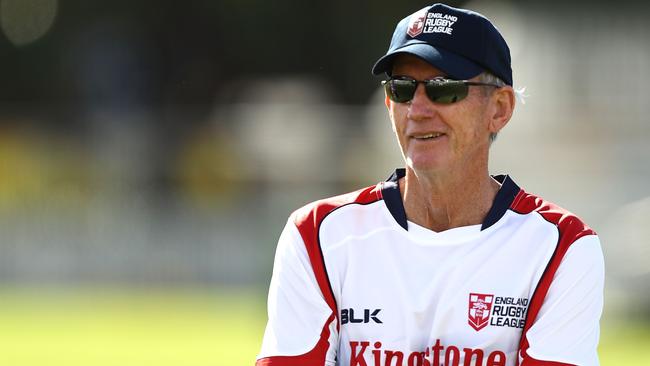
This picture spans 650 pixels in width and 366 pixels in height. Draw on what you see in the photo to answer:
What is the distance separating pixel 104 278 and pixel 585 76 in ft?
21.7

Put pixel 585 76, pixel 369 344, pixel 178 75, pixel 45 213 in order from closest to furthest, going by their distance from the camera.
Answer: pixel 369 344, pixel 45 213, pixel 585 76, pixel 178 75

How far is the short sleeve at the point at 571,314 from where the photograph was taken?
4216 millimetres

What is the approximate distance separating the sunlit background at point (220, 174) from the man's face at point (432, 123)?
6966 millimetres

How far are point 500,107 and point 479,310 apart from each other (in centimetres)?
71

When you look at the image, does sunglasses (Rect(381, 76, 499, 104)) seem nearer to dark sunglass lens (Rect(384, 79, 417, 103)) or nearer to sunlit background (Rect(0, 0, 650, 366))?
dark sunglass lens (Rect(384, 79, 417, 103))

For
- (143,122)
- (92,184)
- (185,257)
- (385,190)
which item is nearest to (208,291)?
(185,257)

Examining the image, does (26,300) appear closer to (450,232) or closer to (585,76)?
(585,76)

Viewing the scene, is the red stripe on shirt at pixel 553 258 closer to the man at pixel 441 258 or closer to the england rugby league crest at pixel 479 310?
the man at pixel 441 258

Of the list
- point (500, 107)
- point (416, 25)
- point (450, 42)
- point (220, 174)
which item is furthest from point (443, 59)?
point (220, 174)

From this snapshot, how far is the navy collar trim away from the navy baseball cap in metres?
0.43

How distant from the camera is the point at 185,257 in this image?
1561 centimetres

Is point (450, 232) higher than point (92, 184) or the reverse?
the reverse

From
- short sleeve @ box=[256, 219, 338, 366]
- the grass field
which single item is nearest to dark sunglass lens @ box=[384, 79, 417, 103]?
short sleeve @ box=[256, 219, 338, 366]

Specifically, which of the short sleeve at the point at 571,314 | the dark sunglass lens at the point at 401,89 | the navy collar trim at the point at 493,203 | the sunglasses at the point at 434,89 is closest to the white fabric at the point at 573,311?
the short sleeve at the point at 571,314
